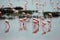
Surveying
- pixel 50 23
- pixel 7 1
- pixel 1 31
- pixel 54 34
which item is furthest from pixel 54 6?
pixel 1 31

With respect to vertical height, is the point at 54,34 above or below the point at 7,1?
below

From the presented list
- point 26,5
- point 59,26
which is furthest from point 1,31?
point 59,26

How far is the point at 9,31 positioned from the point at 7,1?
32 cm

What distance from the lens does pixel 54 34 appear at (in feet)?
4.91

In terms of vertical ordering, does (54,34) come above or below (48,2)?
below

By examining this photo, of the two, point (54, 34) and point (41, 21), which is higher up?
point (41, 21)

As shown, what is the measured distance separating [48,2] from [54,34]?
0.35 m

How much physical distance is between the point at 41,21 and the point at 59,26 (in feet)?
0.67

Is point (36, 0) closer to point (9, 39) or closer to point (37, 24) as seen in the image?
point (37, 24)

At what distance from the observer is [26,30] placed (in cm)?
148

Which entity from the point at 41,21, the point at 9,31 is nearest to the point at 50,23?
the point at 41,21

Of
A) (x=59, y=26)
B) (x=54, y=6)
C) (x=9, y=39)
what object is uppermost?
(x=54, y=6)

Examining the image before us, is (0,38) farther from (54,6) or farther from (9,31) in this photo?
(54,6)

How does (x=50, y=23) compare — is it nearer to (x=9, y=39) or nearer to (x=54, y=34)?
(x=54, y=34)
